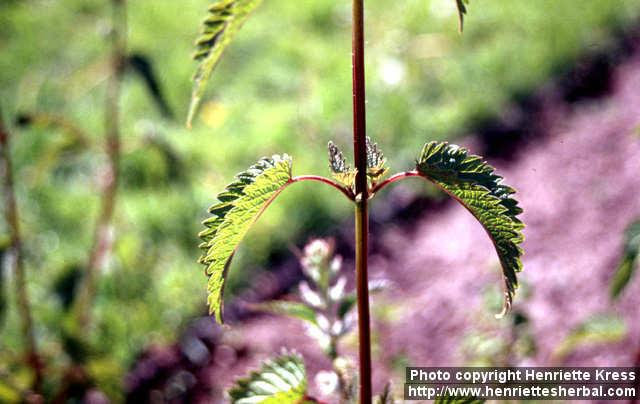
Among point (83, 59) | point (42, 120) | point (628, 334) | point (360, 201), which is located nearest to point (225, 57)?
point (83, 59)

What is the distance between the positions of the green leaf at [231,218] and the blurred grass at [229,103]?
142 centimetres

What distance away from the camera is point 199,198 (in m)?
3.51

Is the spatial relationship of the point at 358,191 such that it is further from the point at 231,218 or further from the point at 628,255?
the point at 628,255

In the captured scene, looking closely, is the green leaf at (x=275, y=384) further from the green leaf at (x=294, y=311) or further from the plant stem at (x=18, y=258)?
the plant stem at (x=18, y=258)

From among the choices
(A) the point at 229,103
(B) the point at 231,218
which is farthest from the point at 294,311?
(A) the point at 229,103

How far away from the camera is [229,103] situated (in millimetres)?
4324

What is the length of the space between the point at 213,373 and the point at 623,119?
2.38 metres

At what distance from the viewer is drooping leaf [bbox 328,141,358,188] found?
87cm

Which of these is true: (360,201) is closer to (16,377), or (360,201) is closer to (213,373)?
(16,377)

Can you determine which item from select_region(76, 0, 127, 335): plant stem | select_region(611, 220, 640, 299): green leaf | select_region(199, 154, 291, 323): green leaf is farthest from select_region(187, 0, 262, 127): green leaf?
select_region(76, 0, 127, 335): plant stem

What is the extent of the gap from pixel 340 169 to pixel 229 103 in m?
3.55

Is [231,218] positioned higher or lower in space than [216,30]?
lower

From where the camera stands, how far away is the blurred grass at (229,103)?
116 inches

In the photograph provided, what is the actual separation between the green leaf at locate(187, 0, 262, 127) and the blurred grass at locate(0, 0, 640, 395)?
1.38 metres
